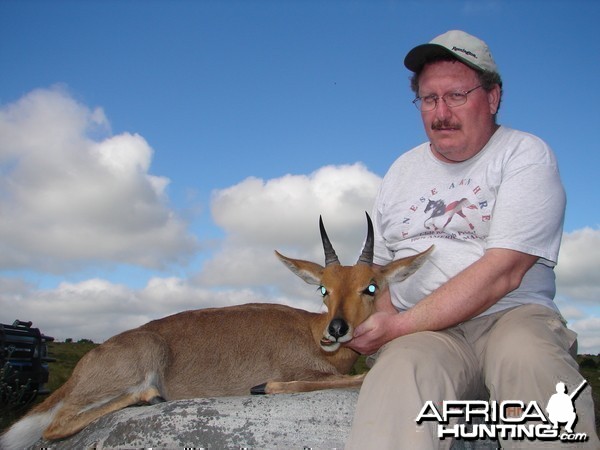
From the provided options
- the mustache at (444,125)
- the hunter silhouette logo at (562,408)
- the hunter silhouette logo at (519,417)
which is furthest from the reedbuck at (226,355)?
the hunter silhouette logo at (562,408)

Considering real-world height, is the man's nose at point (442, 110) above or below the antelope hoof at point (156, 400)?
above

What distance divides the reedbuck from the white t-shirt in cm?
40

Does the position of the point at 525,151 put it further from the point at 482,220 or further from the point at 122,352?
the point at 122,352

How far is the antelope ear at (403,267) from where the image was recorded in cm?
623

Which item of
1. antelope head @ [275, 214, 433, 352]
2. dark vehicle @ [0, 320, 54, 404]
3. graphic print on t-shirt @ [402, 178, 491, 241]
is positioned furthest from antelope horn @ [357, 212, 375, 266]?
dark vehicle @ [0, 320, 54, 404]

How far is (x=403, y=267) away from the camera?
6754 millimetres

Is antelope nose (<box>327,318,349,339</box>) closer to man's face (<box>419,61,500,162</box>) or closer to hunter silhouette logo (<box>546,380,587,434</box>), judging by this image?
man's face (<box>419,61,500,162</box>)

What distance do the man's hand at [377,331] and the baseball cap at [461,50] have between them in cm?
243

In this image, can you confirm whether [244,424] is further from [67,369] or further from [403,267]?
[67,369]

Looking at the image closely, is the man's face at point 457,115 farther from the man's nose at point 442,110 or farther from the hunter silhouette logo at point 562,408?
the hunter silhouette logo at point 562,408

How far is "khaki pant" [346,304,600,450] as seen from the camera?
434cm

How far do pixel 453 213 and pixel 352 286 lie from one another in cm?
166

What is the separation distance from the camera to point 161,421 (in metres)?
5.57

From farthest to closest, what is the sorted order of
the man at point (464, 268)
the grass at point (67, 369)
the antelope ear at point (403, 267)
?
the grass at point (67, 369) < the antelope ear at point (403, 267) < the man at point (464, 268)
